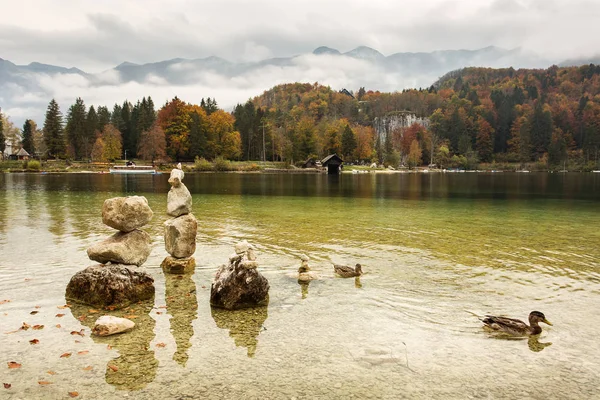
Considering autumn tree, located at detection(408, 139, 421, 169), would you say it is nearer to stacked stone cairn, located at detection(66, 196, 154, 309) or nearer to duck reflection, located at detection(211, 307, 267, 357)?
stacked stone cairn, located at detection(66, 196, 154, 309)

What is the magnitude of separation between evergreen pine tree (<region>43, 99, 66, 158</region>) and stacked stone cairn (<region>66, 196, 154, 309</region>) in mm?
143241

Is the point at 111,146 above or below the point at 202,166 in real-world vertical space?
above

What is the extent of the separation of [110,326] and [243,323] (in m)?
2.97

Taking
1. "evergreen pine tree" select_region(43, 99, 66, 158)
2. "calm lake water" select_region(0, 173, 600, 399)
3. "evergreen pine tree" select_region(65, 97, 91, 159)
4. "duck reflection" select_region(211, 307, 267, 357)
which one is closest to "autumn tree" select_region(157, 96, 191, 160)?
"evergreen pine tree" select_region(65, 97, 91, 159)

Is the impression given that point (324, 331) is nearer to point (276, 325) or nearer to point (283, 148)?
point (276, 325)

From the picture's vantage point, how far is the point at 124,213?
40.2 feet

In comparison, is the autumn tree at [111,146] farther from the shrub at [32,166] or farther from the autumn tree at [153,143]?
the shrub at [32,166]

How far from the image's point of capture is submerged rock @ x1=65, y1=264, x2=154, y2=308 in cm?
1115

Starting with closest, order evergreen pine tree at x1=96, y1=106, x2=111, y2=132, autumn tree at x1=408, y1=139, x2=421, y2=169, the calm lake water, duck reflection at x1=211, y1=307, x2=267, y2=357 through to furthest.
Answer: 1. the calm lake water
2. duck reflection at x1=211, y1=307, x2=267, y2=357
3. evergreen pine tree at x1=96, y1=106, x2=111, y2=132
4. autumn tree at x1=408, y1=139, x2=421, y2=169

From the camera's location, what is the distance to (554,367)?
7.96 meters

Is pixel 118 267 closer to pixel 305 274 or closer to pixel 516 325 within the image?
pixel 305 274

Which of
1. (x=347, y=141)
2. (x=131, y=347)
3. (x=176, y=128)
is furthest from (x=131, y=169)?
(x=131, y=347)

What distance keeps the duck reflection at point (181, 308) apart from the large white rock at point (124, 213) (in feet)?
7.32

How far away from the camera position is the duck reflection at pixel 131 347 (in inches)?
289
